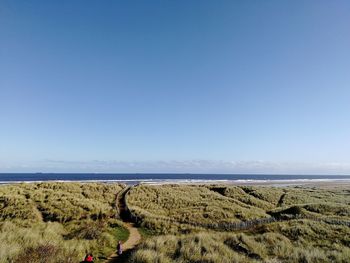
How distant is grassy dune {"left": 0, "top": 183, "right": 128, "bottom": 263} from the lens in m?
15.4

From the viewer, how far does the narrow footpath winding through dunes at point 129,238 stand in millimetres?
17703

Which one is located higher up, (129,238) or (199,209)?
(199,209)

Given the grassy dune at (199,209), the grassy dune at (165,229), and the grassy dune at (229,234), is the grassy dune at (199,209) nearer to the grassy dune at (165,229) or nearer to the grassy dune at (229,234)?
the grassy dune at (229,234)

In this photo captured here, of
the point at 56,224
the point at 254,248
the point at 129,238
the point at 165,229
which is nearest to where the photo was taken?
the point at 254,248

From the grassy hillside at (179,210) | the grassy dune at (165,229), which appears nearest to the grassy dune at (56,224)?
the grassy dune at (165,229)

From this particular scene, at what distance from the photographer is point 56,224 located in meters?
24.2

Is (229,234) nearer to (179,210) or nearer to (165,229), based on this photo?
(165,229)

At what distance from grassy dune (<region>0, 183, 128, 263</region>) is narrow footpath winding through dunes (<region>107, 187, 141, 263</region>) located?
73 centimetres

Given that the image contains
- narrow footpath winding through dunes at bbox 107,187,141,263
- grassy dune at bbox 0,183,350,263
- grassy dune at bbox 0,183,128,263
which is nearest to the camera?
grassy dune at bbox 0,183,128,263

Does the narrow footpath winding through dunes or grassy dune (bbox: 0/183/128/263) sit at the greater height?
grassy dune (bbox: 0/183/128/263)

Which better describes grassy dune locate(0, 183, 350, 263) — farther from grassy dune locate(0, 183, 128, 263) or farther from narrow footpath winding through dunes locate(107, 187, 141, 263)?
narrow footpath winding through dunes locate(107, 187, 141, 263)

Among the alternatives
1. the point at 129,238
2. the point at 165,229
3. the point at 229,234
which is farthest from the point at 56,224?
the point at 229,234

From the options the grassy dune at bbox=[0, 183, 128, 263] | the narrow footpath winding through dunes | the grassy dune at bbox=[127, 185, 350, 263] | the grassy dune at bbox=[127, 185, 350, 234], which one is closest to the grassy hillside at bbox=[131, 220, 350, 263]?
the grassy dune at bbox=[127, 185, 350, 263]

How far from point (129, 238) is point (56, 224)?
6132 mm
